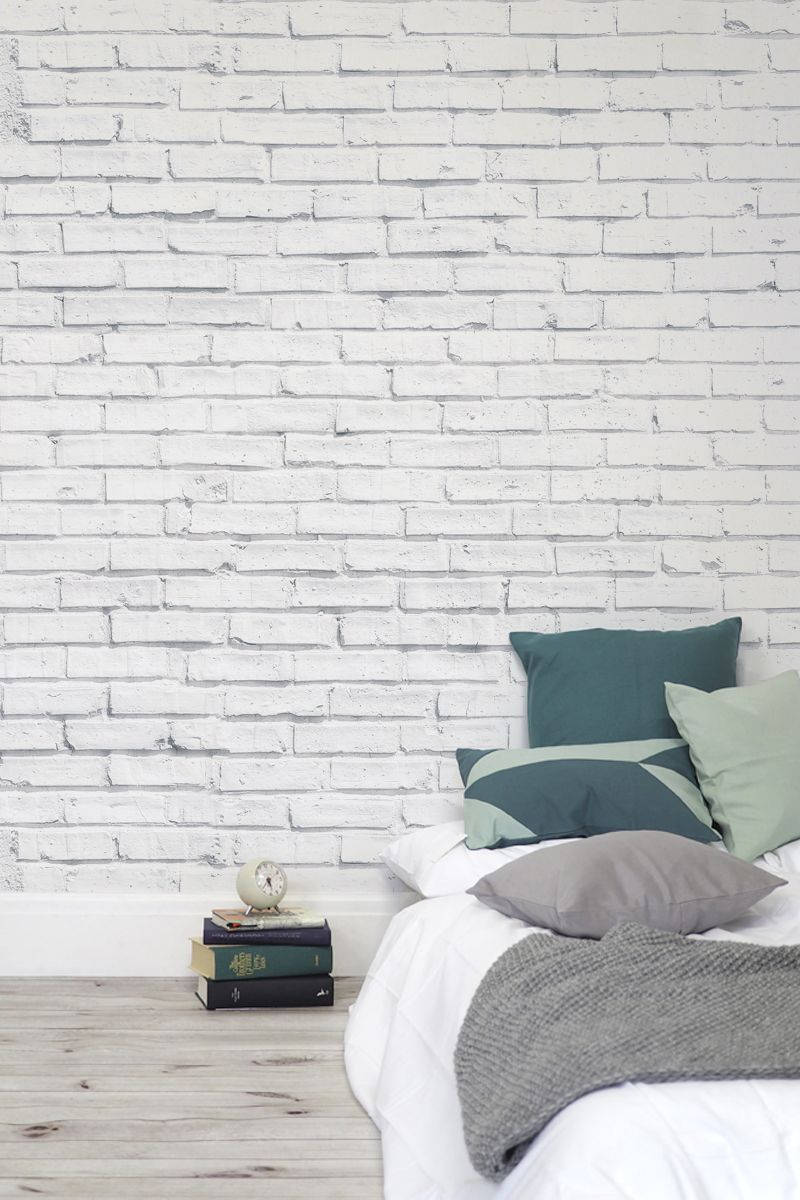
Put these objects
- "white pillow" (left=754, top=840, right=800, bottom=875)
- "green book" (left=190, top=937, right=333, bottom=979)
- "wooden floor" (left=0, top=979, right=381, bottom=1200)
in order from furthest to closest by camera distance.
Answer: "green book" (left=190, top=937, right=333, bottom=979), "white pillow" (left=754, top=840, right=800, bottom=875), "wooden floor" (left=0, top=979, right=381, bottom=1200)

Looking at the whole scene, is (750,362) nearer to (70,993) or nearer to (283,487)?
(283,487)

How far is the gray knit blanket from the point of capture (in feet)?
3.84

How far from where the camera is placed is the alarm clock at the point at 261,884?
2.72m

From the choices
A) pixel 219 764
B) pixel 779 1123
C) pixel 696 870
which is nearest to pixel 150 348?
pixel 219 764

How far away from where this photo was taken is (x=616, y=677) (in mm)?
2770

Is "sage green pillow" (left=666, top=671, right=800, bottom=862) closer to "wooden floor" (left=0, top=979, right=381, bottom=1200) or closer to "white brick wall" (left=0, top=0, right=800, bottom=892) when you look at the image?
"white brick wall" (left=0, top=0, right=800, bottom=892)

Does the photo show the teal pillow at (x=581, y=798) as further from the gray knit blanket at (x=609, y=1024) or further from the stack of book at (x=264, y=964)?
the gray knit blanket at (x=609, y=1024)

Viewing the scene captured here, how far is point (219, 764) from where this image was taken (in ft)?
9.77

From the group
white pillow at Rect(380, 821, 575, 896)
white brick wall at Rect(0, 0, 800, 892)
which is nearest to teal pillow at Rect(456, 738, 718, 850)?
white pillow at Rect(380, 821, 575, 896)

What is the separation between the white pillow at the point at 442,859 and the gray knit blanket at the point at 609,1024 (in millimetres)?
758

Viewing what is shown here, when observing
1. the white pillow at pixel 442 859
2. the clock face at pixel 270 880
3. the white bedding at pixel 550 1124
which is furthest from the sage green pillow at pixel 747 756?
the clock face at pixel 270 880

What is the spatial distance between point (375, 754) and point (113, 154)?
5.75 ft

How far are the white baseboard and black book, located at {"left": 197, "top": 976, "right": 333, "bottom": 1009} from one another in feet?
0.84

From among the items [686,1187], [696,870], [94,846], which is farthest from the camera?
[94,846]
